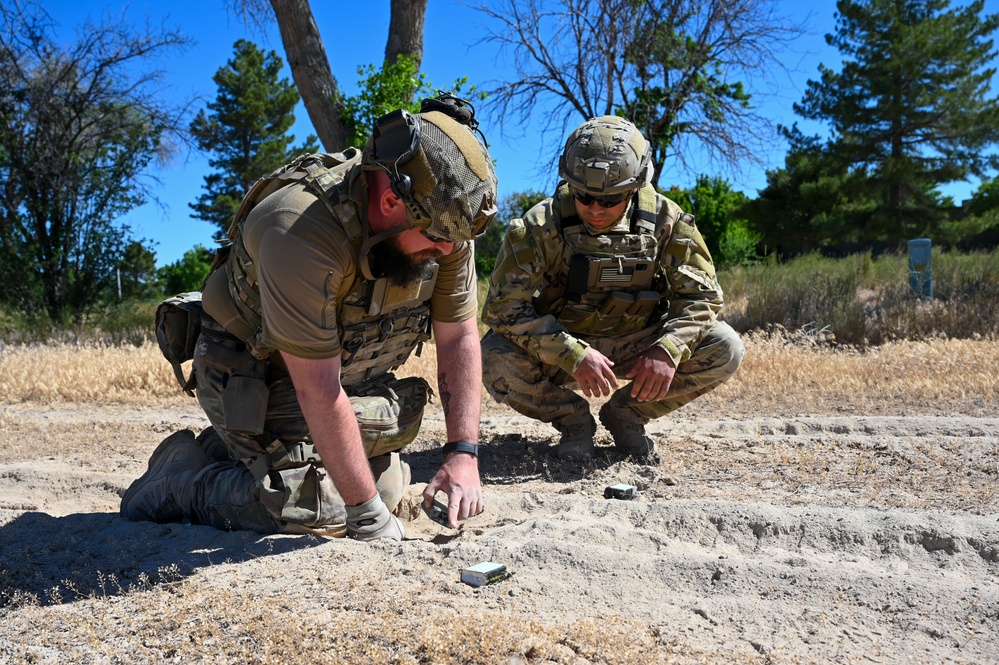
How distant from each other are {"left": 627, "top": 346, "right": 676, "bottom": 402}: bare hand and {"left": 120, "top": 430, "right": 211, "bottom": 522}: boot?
6.35 ft

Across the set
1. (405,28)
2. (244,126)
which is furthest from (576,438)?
(244,126)

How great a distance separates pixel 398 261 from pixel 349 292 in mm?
285

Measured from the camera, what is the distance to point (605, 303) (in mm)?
4188

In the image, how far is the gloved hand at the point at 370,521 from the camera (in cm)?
273

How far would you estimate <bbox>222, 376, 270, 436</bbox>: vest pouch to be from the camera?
3.02 metres

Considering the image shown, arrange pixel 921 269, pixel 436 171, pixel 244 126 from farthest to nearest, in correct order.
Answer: pixel 244 126
pixel 921 269
pixel 436 171

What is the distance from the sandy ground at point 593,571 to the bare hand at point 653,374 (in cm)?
40

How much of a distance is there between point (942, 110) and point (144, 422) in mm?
16986

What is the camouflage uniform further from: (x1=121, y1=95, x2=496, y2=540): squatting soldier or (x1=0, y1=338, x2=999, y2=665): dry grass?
(x1=121, y1=95, x2=496, y2=540): squatting soldier

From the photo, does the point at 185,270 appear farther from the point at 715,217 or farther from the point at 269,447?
the point at 269,447

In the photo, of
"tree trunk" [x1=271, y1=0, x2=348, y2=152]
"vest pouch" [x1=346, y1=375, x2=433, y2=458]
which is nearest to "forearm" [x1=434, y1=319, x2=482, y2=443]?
"vest pouch" [x1=346, y1=375, x2=433, y2=458]

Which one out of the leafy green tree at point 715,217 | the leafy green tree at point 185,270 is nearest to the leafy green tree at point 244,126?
the leafy green tree at point 185,270

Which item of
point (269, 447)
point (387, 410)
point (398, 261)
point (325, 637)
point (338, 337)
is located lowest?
point (325, 637)

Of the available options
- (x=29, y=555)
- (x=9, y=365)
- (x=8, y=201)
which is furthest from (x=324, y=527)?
(x=8, y=201)
